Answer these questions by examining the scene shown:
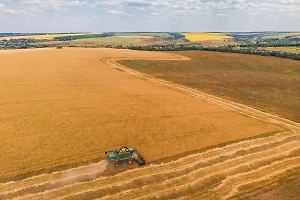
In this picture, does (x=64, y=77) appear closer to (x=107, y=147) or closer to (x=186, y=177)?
(x=107, y=147)

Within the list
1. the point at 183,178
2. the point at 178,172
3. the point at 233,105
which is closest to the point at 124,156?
the point at 178,172

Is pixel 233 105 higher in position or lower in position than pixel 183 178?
higher

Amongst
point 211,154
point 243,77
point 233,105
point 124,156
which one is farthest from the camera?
point 243,77

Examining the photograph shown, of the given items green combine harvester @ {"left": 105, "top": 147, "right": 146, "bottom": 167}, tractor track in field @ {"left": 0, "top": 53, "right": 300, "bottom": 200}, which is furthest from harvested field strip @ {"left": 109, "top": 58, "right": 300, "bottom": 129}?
green combine harvester @ {"left": 105, "top": 147, "right": 146, "bottom": 167}

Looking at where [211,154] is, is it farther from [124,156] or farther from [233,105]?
[233,105]

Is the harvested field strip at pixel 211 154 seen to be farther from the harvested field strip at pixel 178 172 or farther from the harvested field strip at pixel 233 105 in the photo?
the harvested field strip at pixel 233 105

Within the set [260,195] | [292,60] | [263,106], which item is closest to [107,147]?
[260,195]

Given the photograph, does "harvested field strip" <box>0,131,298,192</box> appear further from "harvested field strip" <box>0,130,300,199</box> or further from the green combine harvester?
the green combine harvester
